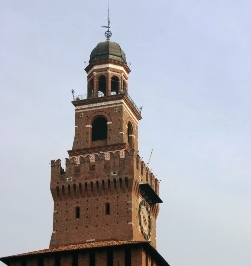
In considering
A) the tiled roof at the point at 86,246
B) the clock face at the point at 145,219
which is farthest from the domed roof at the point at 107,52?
the tiled roof at the point at 86,246

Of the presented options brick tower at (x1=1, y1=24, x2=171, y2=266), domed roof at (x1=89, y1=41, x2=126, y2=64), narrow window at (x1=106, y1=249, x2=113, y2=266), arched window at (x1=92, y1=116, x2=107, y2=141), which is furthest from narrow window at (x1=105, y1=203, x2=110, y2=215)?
domed roof at (x1=89, y1=41, x2=126, y2=64)

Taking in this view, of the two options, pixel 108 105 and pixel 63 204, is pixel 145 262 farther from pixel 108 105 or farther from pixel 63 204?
pixel 108 105

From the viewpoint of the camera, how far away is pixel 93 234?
56.6 meters

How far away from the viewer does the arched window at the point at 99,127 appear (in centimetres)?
6203

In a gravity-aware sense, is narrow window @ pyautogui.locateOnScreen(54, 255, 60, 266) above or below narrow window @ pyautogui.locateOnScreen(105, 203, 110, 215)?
below

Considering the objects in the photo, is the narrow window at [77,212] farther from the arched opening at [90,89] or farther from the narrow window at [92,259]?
the arched opening at [90,89]

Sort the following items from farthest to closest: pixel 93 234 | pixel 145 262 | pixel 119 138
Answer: pixel 119 138 → pixel 93 234 → pixel 145 262

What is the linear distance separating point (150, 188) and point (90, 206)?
5112 mm

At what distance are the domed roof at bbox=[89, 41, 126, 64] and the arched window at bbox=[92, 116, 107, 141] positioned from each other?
5.70 meters

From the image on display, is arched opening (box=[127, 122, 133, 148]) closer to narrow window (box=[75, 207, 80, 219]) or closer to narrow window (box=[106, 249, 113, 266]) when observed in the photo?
narrow window (box=[75, 207, 80, 219])

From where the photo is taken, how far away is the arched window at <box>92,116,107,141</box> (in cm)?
6203

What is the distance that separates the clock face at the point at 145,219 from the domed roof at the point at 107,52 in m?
12.9

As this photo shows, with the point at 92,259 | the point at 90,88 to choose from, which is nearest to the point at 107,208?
the point at 92,259

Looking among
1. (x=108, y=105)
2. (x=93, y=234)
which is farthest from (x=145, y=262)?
(x=108, y=105)
